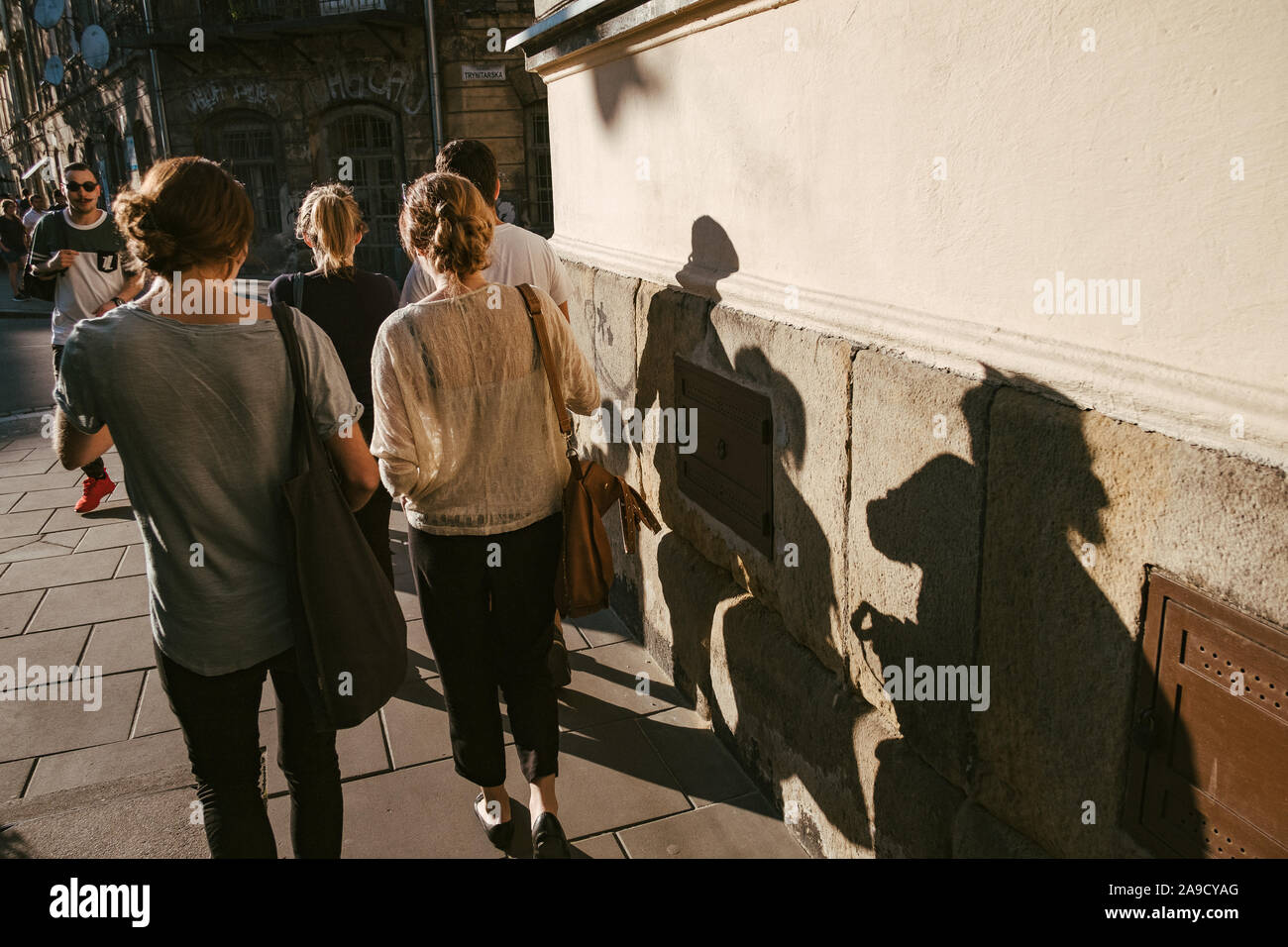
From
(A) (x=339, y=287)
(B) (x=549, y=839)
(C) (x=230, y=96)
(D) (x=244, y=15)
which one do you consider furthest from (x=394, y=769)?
(D) (x=244, y=15)

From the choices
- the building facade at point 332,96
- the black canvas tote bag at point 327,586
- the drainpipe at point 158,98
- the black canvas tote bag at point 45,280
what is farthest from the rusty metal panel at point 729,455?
the drainpipe at point 158,98

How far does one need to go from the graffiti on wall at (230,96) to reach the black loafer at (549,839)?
19.4 metres

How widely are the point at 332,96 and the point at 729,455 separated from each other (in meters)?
18.3

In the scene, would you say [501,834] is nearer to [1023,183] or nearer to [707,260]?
[707,260]

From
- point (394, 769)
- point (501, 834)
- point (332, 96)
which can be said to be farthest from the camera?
point (332, 96)

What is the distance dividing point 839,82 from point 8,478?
6.98m

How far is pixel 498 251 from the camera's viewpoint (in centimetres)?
395

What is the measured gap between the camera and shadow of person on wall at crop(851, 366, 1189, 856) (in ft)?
6.08

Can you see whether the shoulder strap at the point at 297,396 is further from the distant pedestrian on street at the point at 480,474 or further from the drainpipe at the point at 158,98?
the drainpipe at the point at 158,98

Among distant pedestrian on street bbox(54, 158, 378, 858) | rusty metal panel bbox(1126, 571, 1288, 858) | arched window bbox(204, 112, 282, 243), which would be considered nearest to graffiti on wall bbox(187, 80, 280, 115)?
arched window bbox(204, 112, 282, 243)

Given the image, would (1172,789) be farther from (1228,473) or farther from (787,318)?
(787,318)

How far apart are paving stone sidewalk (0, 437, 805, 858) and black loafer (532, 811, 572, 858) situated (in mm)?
110

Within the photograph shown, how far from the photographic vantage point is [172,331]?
6.79ft
